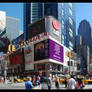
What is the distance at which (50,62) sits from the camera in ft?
262

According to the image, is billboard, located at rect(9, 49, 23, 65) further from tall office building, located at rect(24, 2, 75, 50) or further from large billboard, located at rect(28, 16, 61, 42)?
tall office building, located at rect(24, 2, 75, 50)

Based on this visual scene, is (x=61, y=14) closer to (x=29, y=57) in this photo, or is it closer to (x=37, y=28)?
(x=37, y=28)

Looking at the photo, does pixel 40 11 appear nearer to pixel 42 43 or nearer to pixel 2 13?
pixel 2 13

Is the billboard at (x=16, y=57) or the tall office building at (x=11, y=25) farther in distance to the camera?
the tall office building at (x=11, y=25)

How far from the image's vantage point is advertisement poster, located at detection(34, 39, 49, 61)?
253 ft

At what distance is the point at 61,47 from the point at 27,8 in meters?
94.1

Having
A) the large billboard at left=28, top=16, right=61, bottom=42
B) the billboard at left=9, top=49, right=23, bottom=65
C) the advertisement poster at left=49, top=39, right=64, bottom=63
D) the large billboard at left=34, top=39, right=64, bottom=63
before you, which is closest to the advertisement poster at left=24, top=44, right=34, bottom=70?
the large billboard at left=34, top=39, right=64, bottom=63

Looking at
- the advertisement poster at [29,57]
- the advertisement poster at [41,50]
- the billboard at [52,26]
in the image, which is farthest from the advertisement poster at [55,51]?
the advertisement poster at [29,57]

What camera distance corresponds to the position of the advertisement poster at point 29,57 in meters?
87.1

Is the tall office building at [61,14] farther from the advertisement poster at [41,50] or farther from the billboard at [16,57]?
the advertisement poster at [41,50]

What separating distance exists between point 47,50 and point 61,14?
7478 centimetres

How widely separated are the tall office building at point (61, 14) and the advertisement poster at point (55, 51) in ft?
175

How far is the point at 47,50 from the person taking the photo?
76.8m

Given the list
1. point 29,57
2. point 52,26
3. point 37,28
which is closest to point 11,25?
point 37,28
